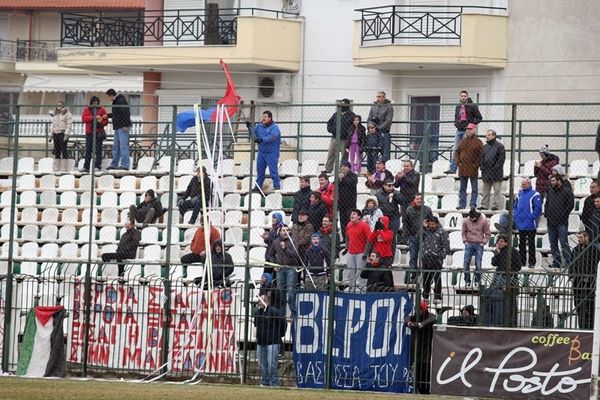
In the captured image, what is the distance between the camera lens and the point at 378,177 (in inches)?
1096

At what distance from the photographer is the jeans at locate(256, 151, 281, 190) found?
29094mm

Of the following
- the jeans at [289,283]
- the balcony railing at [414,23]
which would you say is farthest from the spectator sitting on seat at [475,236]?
the balcony railing at [414,23]

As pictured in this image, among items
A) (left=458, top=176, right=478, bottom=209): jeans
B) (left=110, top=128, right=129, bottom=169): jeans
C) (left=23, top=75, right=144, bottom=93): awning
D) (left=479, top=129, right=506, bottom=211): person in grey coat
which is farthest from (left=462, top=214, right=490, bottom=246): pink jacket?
(left=23, top=75, right=144, bottom=93): awning

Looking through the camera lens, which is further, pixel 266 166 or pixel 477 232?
pixel 266 166

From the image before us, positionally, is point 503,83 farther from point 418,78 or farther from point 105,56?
point 105,56

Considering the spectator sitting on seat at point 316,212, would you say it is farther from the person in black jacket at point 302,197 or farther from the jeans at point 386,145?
the jeans at point 386,145

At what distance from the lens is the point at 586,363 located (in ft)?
75.5

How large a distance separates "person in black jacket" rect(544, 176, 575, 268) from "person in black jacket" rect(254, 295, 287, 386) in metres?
4.43

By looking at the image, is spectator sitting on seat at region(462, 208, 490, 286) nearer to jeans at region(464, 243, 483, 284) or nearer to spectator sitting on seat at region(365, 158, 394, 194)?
jeans at region(464, 243, 483, 284)

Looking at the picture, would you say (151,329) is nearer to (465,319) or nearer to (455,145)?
(465,319)

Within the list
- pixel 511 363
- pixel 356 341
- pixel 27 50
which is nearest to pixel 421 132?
pixel 356 341

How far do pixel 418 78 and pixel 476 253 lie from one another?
41.1ft

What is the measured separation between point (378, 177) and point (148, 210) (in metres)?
4.78

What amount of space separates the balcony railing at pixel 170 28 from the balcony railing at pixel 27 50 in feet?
98.0
